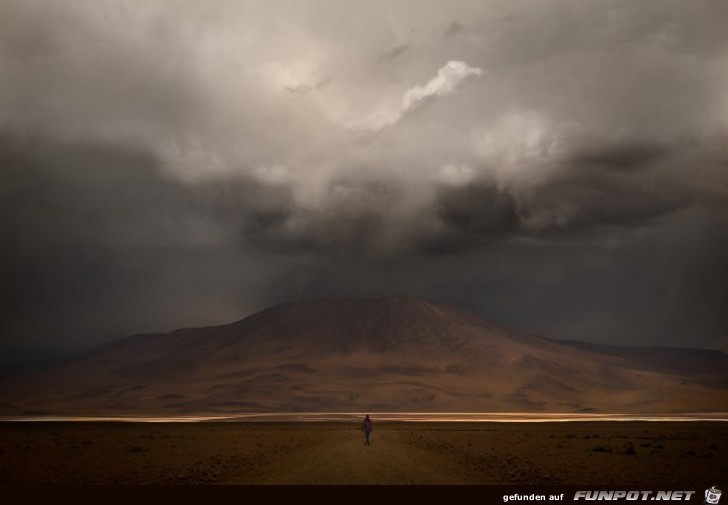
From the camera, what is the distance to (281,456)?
41844mm

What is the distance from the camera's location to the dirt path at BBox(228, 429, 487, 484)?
90.5 feet

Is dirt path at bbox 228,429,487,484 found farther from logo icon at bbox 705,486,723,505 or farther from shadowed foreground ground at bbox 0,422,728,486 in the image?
logo icon at bbox 705,486,723,505

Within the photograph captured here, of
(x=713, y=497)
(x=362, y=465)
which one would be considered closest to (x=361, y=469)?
(x=362, y=465)

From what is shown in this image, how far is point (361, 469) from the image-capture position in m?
31.7

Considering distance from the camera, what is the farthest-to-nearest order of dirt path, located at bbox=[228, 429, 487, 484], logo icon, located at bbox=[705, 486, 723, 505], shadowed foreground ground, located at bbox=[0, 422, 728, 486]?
shadowed foreground ground, located at bbox=[0, 422, 728, 486] → dirt path, located at bbox=[228, 429, 487, 484] → logo icon, located at bbox=[705, 486, 723, 505]

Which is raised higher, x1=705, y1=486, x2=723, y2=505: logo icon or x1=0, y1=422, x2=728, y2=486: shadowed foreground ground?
x1=705, y1=486, x2=723, y2=505: logo icon

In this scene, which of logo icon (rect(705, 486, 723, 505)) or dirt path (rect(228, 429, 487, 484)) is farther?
dirt path (rect(228, 429, 487, 484))

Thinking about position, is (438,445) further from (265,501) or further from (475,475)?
(265,501)

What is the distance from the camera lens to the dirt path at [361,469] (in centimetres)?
2759

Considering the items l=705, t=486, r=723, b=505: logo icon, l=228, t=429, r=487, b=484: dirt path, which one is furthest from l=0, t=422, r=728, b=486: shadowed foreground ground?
l=705, t=486, r=723, b=505: logo icon

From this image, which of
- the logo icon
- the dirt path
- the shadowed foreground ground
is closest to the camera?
the logo icon

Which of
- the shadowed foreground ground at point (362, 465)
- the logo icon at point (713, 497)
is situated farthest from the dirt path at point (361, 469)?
the logo icon at point (713, 497)

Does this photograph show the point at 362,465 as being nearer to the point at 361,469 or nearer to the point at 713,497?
the point at 361,469

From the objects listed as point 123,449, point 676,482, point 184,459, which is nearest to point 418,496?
point 676,482
